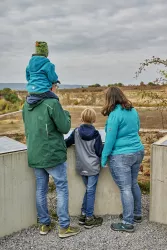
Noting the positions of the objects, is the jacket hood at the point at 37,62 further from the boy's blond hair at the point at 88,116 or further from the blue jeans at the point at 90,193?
the blue jeans at the point at 90,193

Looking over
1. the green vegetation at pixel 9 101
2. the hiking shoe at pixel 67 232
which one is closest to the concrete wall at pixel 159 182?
the hiking shoe at pixel 67 232

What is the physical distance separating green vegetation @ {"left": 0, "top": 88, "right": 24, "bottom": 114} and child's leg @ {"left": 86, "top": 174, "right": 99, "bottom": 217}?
11.8 m

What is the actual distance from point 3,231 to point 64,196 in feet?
2.34

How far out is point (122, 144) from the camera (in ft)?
12.3

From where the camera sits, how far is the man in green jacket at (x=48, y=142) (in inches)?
137

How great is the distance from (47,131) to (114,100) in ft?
2.44

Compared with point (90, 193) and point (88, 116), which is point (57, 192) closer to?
point (90, 193)

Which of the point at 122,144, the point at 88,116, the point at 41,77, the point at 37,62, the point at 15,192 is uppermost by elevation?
the point at 37,62

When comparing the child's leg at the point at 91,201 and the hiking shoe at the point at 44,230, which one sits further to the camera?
the child's leg at the point at 91,201

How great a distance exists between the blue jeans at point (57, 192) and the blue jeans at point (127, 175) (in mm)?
515

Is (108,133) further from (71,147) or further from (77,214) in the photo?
(77,214)

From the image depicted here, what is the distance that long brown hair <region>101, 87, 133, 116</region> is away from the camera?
3.75 m

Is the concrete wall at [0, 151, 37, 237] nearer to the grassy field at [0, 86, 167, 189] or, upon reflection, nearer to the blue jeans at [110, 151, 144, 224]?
the blue jeans at [110, 151, 144, 224]

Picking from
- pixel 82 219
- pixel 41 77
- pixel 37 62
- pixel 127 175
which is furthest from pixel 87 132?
pixel 82 219
